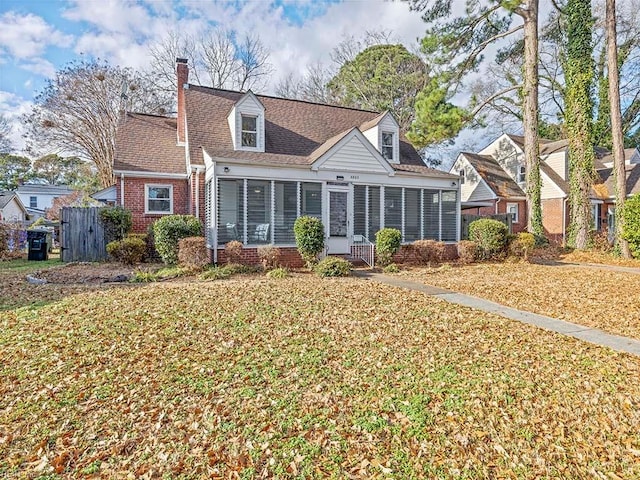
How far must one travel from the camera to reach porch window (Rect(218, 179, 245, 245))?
12.3 m

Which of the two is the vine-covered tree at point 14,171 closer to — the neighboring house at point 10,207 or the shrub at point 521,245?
the neighboring house at point 10,207

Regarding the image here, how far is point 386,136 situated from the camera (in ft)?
55.3

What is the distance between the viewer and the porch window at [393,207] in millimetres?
14547

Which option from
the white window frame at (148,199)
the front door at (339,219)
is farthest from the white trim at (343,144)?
the white window frame at (148,199)

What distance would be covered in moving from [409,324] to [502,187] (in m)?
21.8

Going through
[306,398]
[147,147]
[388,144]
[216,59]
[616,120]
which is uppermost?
[216,59]

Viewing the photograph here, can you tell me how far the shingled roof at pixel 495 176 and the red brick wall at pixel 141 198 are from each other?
1878cm

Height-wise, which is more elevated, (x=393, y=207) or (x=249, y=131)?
(x=249, y=131)

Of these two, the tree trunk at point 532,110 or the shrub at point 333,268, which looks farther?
the tree trunk at point 532,110

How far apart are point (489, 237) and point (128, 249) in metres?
12.9

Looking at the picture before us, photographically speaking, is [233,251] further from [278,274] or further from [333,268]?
[333,268]

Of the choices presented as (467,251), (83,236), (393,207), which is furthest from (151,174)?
(467,251)

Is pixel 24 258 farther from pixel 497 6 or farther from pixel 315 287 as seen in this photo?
pixel 497 6

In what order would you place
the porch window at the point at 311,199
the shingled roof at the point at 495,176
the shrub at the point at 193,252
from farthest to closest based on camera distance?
the shingled roof at the point at 495,176 → the porch window at the point at 311,199 → the shrub at the point at 193,252
